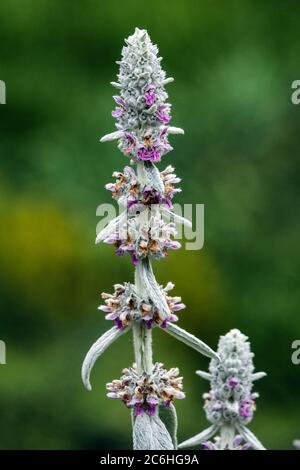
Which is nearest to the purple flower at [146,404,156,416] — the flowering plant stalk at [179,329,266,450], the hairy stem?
the flowering plant stalk at [179,329,266,450]

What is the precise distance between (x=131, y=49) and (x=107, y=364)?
7091 mm

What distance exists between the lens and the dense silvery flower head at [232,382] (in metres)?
3.48

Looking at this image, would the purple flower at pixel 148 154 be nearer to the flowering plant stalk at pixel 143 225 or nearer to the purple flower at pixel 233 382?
the flowering plant stalk at pixel 143 225

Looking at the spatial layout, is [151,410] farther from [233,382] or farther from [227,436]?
[227,436]

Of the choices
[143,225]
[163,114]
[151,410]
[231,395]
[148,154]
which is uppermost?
[163,114]

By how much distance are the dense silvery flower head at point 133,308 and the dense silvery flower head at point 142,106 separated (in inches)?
15.3

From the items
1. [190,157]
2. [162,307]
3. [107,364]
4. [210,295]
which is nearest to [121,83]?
[162,307]

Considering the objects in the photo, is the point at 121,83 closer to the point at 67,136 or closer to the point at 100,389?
the point at 100,389

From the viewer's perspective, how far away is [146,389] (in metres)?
3.06

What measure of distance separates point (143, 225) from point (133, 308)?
0.77 ft

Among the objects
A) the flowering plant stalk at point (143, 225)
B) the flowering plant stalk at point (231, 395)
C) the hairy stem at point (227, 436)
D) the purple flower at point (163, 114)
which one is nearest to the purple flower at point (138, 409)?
the flowering plant stalk at point (143, 225)

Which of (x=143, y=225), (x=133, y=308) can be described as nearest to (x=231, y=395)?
(x=133, y=308)

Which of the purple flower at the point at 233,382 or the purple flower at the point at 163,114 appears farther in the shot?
the purple flower at the point at 233,382

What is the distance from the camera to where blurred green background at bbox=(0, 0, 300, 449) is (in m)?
10.2
